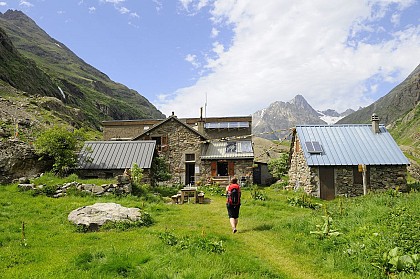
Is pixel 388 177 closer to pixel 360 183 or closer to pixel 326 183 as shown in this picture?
pixel 360 183

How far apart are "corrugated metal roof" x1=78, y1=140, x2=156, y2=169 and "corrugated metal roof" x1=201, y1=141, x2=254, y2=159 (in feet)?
23.4

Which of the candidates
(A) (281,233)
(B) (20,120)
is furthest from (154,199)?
(B) (20,120)

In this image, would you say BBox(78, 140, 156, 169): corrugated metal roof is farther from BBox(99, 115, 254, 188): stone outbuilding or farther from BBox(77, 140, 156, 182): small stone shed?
BBox(99, 115, 254, 188): stone outbuilding

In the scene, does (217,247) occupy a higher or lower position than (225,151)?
lower

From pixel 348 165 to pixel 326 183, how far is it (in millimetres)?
1957

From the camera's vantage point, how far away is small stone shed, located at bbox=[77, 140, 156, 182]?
23125 mm

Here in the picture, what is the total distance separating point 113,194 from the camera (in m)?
16.6

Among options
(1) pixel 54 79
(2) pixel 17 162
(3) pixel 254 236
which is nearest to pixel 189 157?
(2) pixel 17 162

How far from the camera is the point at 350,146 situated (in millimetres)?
23031

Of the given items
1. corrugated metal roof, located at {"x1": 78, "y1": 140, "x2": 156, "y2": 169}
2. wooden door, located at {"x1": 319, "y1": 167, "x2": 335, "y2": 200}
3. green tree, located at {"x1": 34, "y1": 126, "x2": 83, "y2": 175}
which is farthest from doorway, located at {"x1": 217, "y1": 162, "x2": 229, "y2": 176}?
green tree, located at {"x1": 34, "y1": 126, "x2": 83, "y2": 175}

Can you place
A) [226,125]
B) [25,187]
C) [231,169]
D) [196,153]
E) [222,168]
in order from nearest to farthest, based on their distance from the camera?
[25,187], [231,169], [222,168], [196,153], [226,125]

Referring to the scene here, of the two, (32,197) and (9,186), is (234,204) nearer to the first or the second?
(32,197)

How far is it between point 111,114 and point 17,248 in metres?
95.5

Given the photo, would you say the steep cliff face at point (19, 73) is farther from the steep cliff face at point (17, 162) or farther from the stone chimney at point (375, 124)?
the stone chimney at point (375, 124)
